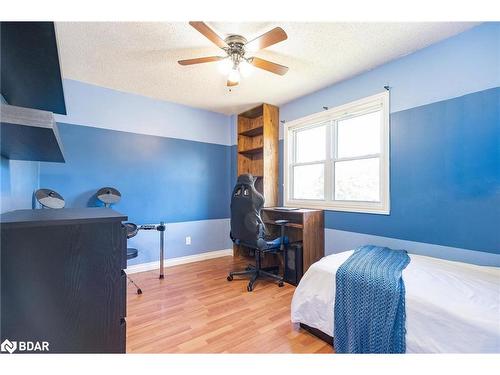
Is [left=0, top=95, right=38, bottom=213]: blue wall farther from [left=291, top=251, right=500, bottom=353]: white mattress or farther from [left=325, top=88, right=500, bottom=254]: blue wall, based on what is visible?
[left=325, top=88, right=500, bottom=254]: blue wall

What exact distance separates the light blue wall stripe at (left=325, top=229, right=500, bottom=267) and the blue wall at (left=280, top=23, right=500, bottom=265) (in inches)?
0.5

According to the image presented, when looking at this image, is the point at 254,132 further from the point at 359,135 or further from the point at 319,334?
the point at 319,334

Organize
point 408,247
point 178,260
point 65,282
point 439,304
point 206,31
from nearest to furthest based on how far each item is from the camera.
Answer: point 65,282
point 439,304
point 206,31
point 408,247
point 178,260

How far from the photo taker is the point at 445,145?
1951 millimetres

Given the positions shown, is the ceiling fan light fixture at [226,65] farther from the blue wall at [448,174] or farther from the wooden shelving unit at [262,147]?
the blue wall at [448,174]

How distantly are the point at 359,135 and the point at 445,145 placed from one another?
87 cm

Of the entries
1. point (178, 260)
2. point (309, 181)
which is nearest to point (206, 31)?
point (309, 181)

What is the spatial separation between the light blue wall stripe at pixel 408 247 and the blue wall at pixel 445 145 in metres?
0.01

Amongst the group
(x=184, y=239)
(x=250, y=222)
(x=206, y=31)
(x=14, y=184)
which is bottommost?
(x=184, y=239)

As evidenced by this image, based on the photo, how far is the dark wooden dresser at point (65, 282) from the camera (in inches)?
28.1

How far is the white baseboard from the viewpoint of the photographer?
3104mm

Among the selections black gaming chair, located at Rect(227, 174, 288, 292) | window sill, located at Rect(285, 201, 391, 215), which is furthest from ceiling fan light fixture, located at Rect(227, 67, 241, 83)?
window sill, located at Rect(285, 201, 391, 215)
